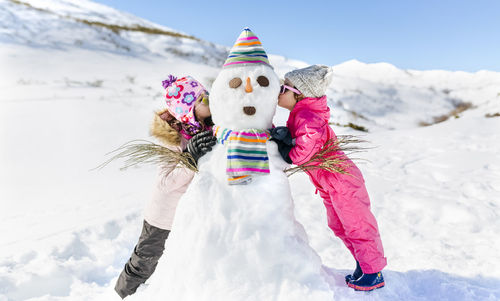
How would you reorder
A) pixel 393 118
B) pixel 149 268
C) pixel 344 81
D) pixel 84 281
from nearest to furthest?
1. pixel 149 268
2. pixel 84 281
3. pixel 393 118
4. pixel 344 81

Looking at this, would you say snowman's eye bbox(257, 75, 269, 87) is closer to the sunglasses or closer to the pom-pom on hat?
the sunglasses

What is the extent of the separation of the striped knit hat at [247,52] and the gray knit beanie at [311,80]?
0.59ft

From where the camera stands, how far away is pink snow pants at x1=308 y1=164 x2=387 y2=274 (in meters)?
1.49

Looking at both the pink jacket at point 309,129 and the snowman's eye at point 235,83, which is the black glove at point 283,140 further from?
the snowman's eye at point 235,83

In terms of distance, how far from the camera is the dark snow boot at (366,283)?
1.48 m

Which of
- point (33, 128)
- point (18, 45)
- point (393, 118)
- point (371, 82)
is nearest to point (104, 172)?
point (33, 128)

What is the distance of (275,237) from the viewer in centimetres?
115

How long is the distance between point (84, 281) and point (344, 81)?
468 inches

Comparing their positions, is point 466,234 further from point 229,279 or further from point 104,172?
point 104,172

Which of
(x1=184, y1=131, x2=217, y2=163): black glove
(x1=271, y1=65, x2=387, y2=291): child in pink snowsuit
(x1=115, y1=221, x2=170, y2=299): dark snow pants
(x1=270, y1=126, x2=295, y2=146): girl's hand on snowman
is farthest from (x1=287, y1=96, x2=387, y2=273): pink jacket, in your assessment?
(x1=115, y1=221, x2=170, y2=299): dark snow pants

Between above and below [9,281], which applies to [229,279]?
above

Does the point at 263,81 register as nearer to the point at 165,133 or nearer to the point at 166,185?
the point at 165,133

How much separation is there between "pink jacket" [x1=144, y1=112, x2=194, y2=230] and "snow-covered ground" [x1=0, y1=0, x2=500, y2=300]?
0.54 metres

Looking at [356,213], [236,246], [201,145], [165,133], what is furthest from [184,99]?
[356,213]
